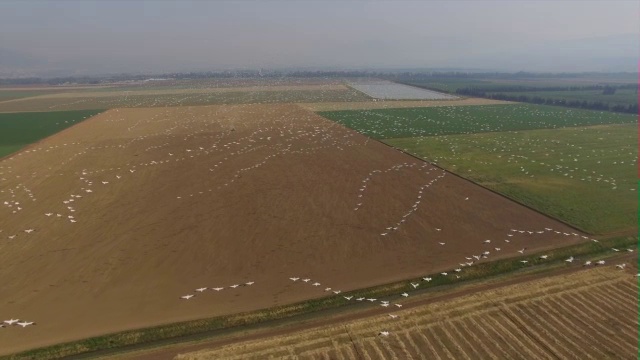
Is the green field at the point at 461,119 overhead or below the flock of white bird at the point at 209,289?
overhead

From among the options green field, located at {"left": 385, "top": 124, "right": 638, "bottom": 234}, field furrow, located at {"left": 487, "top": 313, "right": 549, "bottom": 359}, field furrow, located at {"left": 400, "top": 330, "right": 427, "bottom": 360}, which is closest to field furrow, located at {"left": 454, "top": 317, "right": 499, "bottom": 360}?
field furrow, located at {"left": 487, "top": 313, "right": 549, "bottom": 359}

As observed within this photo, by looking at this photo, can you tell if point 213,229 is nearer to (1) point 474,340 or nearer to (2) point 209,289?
(2) point 209,289

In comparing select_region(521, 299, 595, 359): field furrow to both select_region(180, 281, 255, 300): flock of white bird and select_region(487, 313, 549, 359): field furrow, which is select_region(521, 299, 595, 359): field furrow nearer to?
select_region(487, 313, 549, 359): field furrow

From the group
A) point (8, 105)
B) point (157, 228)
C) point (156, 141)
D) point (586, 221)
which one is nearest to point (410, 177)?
point (586, 221)

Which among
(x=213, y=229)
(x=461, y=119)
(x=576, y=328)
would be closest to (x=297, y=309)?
(x=213, y=229)

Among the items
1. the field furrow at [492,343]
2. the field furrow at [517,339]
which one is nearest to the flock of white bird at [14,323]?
the field furrow at [492,343]

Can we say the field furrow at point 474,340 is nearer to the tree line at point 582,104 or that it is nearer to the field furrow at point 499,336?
the field furrow at point 499,336
